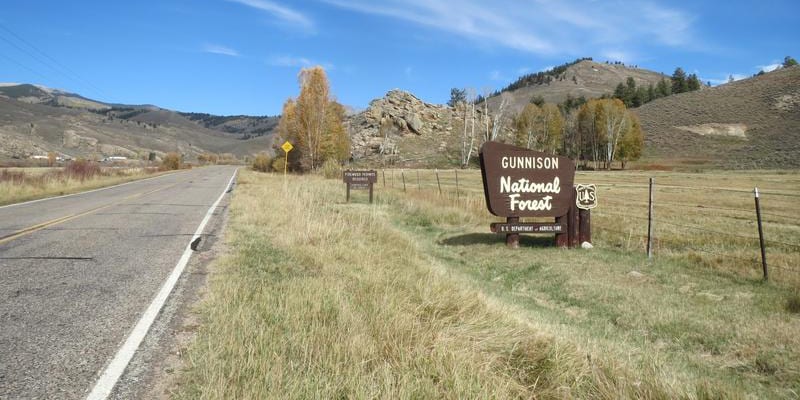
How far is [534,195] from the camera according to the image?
36.3 ft

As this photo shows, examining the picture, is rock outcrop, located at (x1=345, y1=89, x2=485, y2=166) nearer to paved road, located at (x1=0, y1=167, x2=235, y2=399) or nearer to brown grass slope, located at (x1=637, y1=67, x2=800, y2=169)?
brown grass slope, located at (x1=637, y1=67, x2=800, y2=169)

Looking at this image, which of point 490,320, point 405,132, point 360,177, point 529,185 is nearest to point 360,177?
point 360,177

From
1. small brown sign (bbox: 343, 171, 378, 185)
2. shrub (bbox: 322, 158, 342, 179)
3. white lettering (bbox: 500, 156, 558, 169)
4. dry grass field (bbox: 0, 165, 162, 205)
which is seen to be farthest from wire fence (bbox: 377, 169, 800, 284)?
shrub (bbox: 322, 158, 342, 179)

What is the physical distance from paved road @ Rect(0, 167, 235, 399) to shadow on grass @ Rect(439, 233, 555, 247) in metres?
6.18

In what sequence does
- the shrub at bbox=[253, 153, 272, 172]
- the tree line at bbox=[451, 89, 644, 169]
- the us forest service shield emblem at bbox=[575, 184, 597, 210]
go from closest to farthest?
Answer: the us forest service shield emblem at bbox=[575, 184, 597, 210] < the shrub at bbox=[253, 153, 272, 172] < the tree line at bbox=[451, 89, 644, 169]

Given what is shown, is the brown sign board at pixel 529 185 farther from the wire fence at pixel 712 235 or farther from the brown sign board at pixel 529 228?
the wire fence at pixel 712 235

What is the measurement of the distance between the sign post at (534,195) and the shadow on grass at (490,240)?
0.58m

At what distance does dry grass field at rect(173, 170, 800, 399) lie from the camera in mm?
3475

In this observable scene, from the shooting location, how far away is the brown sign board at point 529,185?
35.7ft

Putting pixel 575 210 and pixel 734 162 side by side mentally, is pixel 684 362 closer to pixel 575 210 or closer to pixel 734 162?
pixel 575 210

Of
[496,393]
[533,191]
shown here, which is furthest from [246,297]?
[533,191]

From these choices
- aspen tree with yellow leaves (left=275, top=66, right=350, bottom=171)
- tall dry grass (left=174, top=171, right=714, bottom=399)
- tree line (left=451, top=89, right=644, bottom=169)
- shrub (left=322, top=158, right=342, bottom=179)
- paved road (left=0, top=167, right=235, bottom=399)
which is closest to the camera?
tall dry grass (left=174, top=171, right=714, bottom=399)

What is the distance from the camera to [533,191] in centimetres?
1105

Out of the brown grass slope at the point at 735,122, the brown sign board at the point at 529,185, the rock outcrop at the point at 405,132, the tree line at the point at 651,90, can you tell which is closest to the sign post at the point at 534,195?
the brown sign board at the point at 529,185
